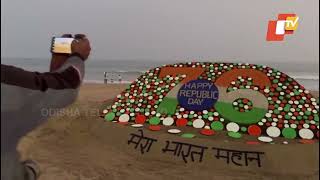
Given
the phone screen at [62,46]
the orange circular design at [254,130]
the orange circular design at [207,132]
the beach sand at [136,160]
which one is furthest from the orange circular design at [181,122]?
the phone screen at [62,46]

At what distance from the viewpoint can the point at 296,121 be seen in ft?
12.5

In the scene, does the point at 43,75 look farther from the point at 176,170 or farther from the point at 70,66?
the point at 176,170

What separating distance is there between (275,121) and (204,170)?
1235 mm

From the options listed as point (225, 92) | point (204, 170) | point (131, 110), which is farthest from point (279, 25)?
point (204, 170)

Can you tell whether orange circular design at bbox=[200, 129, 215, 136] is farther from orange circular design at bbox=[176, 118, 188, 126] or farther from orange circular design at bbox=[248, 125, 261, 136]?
orange circular design at bbox=[248, 125, 261, 136]

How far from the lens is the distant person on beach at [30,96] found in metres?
0.55

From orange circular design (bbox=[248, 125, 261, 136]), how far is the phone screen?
129 inches

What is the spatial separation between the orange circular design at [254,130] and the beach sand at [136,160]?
12.6 inches

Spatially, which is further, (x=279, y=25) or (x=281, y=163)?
(x=279, y=25)

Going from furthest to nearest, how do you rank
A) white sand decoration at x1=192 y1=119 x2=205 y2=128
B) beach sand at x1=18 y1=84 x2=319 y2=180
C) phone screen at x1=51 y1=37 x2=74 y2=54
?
white sand decoration at x1=192 y1=119 x2=205 y2=128
beach sand at x1=18 y1=84 x2=319 y2=180
phone screen at x1=51 y1=37 x2=74 y2=54

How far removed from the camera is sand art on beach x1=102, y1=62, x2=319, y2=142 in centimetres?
380

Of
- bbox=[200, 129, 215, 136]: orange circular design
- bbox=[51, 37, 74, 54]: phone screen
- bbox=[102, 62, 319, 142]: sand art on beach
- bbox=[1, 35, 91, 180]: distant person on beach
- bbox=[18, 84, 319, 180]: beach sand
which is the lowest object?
bbox=[18, 84, 319, 180]: beach sand

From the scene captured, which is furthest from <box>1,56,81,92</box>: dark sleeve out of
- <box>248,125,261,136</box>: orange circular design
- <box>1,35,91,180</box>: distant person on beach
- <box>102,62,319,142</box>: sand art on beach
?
<box>248,125,261,136</box>: orange circular design

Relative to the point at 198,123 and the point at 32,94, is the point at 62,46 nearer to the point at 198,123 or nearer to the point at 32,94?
the point at 32,94
